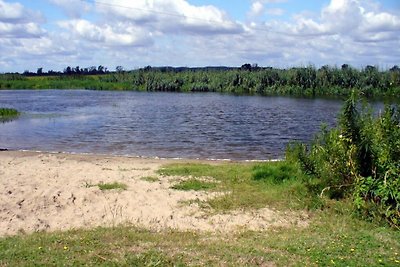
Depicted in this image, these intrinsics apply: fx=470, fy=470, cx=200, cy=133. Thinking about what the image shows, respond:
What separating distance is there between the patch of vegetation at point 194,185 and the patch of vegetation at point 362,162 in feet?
8.69

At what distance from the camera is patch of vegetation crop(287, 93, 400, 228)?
955 centimetres

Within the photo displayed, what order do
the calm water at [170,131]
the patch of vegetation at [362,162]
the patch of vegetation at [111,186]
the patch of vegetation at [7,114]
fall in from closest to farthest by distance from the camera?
the patch of vegetation at [362,162] < the patch of vegetation at [111,186] < the calm water at [170,131] < the patch of vegetation at [7,114]

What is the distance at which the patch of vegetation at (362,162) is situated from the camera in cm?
955

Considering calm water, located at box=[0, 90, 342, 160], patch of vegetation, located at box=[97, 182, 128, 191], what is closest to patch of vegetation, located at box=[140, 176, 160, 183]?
patch of vegetation, located at box=[97, 182, 128, 191]

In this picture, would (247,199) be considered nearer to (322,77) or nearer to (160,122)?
(160,122)

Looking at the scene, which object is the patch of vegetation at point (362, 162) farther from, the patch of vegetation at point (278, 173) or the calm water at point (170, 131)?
the calm water at point (170, 131)

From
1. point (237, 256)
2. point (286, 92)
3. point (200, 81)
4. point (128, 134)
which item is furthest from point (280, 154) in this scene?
point (200, 81)

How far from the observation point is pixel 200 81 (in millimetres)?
91438

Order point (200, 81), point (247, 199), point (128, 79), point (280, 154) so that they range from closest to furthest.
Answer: point (247, 199) → point (280, 154) → point (200, 81) → point (128, 79)

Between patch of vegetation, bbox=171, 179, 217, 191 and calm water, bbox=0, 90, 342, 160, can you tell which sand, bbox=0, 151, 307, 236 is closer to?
patch of vegetation, bbox=171, 179, 217, 191

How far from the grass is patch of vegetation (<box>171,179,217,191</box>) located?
3474mm

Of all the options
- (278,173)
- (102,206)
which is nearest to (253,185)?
(278,173)

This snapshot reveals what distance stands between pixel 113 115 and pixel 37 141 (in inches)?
622

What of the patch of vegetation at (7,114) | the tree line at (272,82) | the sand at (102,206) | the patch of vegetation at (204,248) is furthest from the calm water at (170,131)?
the tree line at (272,82)
